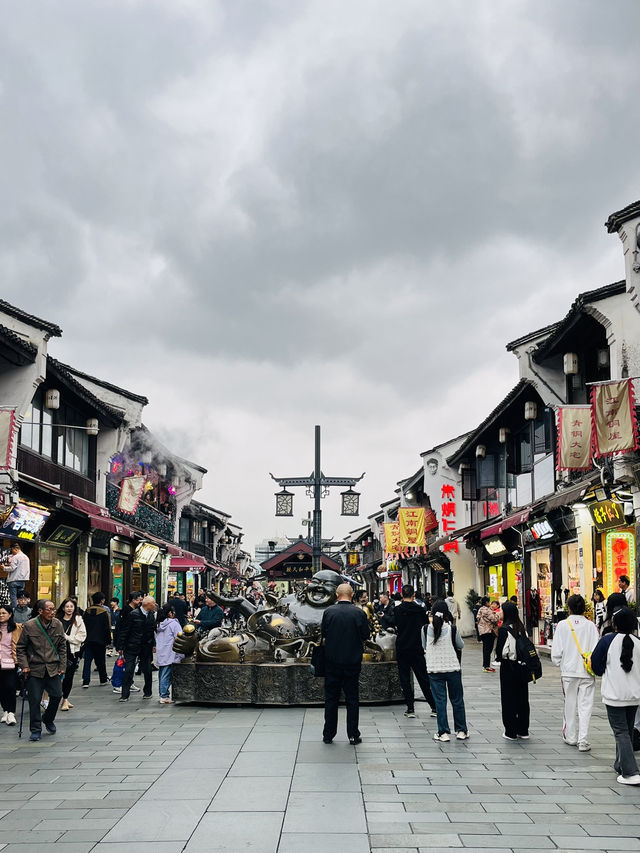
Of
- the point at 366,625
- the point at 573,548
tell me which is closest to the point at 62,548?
the point at 573,548

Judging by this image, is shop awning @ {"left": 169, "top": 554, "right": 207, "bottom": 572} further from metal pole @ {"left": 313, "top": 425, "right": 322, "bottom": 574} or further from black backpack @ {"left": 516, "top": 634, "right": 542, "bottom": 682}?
black backpack @ {"left": 516, "top": 634, "right": 542, "bottom": 682}

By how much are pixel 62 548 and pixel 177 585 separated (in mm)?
22121

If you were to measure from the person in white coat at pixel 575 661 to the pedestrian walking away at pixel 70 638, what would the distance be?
7475mm

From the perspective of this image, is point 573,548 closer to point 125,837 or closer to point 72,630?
point 72,630

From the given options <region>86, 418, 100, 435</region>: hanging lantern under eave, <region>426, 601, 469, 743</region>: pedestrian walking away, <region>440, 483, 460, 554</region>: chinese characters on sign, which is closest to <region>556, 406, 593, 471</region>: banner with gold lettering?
<region>426, 601, 469, 743</region>: pedestrian walking away

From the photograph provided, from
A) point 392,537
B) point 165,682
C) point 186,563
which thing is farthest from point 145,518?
point 165,682

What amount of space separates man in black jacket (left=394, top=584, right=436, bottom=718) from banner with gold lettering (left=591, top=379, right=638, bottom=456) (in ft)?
19.0

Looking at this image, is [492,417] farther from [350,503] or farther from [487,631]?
[487,631]

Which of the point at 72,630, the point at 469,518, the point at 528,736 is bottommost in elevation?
the point at 528,736

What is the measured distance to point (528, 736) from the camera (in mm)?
10367

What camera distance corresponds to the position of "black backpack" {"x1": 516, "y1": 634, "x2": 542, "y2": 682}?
1027 centimetres

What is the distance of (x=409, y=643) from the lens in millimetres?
12484

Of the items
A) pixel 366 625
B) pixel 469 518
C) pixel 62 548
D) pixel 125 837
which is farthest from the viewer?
pixel 469 518

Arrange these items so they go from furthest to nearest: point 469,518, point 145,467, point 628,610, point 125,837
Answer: point 469,518, point 145,467, point 628,610, point 125,837
